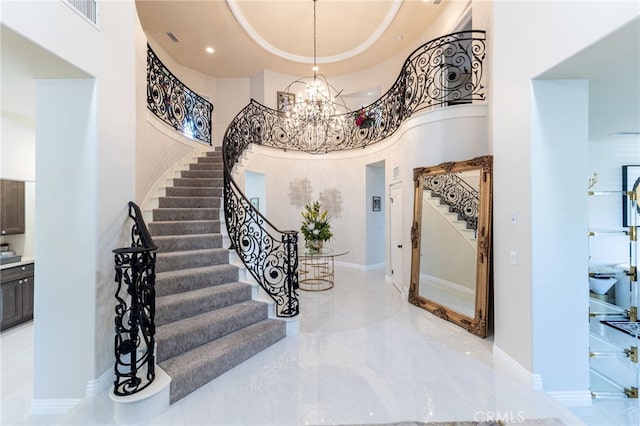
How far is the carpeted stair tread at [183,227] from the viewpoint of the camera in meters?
3.93

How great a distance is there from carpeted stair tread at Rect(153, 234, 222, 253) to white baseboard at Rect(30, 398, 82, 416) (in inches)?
68.9

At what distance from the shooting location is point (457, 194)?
4027 millimetres

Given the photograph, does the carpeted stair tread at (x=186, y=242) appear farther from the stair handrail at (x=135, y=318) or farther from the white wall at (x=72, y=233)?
the stair handrail at (x=135, y=318)

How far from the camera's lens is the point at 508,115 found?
277 centimetres

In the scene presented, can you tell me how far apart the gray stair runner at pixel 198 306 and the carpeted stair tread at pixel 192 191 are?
1.04 feet

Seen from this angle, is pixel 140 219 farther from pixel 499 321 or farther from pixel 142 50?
pixel 499 321

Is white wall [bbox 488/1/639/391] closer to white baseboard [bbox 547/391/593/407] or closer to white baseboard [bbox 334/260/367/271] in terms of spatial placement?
white baseboard [bbox 547/391/593/407]

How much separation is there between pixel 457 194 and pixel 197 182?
4.78 meters

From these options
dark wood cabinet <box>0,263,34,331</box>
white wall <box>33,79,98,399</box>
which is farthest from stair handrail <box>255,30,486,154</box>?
dark wood cabinet <box>0,263,34,331</box>

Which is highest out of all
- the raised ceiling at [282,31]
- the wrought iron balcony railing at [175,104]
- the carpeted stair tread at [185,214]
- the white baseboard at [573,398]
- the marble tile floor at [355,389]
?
the raised ceiling at [282,31]

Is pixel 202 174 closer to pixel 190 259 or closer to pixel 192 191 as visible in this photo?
pixel 192 191

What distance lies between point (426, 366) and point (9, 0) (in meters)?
4.39

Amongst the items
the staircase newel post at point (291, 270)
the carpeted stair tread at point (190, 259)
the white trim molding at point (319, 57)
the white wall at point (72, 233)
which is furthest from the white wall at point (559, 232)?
the white trim molding at point (319, 57)

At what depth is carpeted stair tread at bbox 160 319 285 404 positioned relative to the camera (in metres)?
2.32
